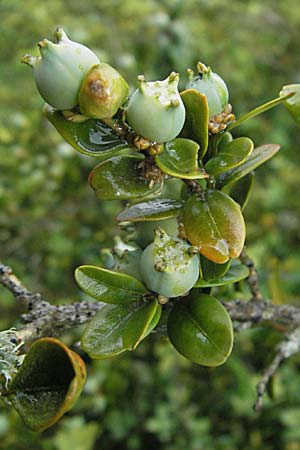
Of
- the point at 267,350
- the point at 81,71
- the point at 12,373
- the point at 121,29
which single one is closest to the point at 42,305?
the point at 12,373

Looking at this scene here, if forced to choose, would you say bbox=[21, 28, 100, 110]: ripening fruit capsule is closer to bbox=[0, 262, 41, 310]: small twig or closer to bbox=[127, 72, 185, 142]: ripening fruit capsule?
bbox=[127, 72, 185, 142]: ripening fruit capsule

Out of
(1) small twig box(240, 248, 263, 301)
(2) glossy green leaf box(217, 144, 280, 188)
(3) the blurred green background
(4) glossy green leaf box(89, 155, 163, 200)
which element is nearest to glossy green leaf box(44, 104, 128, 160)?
(4) glossy green leaf box(89, 155, 163, 200)

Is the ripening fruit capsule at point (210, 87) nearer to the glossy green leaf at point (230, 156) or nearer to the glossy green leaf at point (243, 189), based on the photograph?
the glossy green leaf at point (230, 156)

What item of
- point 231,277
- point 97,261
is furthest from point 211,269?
point 97,261

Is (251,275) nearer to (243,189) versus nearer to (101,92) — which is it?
(243,189)

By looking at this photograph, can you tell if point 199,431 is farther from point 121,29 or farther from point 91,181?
point 121,29

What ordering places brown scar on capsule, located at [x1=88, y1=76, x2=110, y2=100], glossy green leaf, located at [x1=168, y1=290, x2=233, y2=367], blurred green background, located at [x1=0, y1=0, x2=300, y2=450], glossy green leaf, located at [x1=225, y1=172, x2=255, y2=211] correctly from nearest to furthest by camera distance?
brown scar on capsule, located at [x1=88, y1=76, x2=110, y2=100] → glossy green leaf, located at [x1=168, y1=290, x2=233, y2=367] → glossy green leaf, located at [x1=225, y1=172, x2=255, y2=211] → blurred green background, located at [x1=0, y1=0, x2=300, y2=450]
